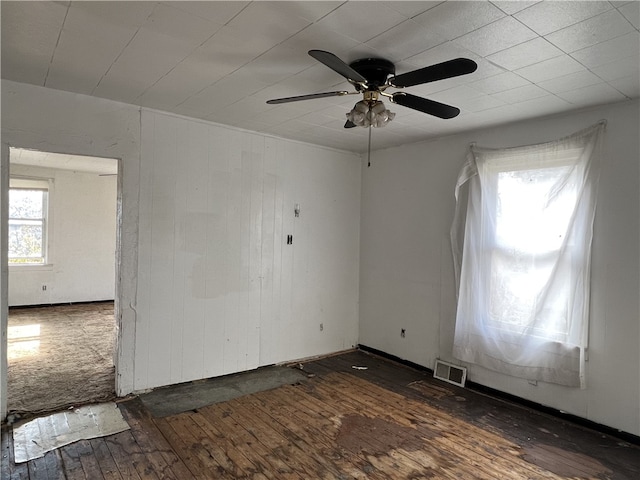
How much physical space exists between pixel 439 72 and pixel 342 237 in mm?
3205

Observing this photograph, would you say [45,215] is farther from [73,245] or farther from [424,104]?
[424,104]

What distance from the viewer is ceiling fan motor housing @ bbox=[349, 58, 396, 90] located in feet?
7.62

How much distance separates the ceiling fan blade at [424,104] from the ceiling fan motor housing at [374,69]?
139 millimetres

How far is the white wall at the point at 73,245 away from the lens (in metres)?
6.98

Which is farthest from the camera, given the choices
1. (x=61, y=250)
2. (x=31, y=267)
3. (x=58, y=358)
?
(x=61, y=250)

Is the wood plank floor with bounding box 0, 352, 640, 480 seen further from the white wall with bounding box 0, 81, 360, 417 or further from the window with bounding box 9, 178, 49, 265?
the window with bounding box 9, 178, 49, 265

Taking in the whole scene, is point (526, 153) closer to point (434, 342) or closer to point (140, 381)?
point (434, 342)

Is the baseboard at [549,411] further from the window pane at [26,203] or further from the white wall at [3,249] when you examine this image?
the window pane at [26,203]

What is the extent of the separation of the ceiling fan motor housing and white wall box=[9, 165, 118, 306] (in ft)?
22.5

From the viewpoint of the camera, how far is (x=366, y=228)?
5.08 m

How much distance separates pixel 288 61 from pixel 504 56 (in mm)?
1267

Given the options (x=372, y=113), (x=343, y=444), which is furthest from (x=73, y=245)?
(x=372, y=113)

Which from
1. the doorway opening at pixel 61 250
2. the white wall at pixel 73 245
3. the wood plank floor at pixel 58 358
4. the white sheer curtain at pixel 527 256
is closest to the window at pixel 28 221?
the doorway opening at pixel 61 250

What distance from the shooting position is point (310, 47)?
86.7 inches
